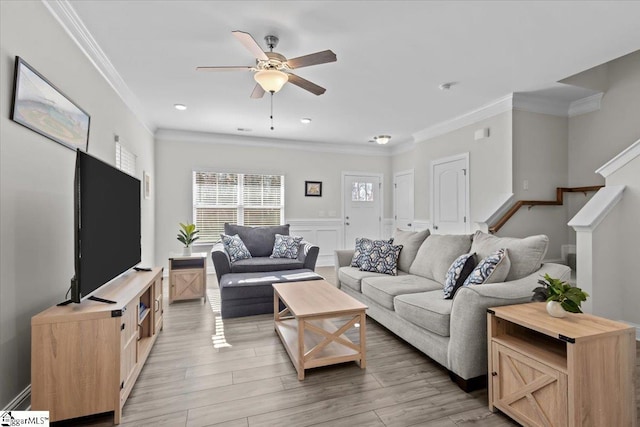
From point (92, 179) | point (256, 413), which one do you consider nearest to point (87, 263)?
point (92, 179)

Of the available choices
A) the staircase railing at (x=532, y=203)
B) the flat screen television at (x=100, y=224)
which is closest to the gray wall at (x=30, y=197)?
the flat screen television at (x=100, y=224)

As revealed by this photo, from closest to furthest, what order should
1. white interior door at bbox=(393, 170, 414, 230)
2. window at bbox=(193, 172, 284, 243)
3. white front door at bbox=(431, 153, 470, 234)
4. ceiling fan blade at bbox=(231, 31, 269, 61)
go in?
ceiling fan blade at bbox=(231, 31, 269, 61) → white front door at bbox=(431, 153, 470, 234) → window at bbox=(193, 172, 284, 243) → white interior door at bbox=(393, 170, 414, 230)

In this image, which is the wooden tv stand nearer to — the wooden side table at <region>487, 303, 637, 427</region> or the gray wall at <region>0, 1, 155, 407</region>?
the gray wall at <region>0, 1, 155, 407</region>

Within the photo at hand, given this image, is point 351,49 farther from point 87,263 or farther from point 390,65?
point 87,263

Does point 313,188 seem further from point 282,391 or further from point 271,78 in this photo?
point 282,391

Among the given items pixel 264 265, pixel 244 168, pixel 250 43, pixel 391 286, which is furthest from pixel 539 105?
pixel 244 168

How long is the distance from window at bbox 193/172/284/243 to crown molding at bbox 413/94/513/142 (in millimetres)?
2948

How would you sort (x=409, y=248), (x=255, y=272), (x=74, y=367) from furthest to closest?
(x=255, y=272) < (x=409, y=248) < (x=74, y=367)

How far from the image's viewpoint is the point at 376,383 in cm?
206

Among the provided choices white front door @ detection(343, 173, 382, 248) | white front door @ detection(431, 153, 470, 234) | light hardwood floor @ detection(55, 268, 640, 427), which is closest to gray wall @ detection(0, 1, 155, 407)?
light hardwood floor @ detection(55, 268, 640, 427)

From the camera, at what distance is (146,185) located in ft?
15.6

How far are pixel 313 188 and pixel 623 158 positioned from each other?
4806 mm

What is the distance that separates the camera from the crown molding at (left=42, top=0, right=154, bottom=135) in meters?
2.07

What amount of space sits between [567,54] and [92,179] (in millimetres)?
4094
